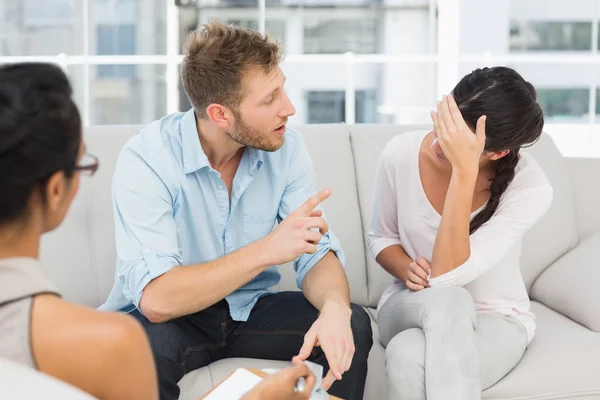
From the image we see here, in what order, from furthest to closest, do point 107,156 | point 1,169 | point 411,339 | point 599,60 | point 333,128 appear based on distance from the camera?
point 599,60
point 333,128
point 107,156
point 411,339
point 1,169

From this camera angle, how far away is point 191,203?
2014mm

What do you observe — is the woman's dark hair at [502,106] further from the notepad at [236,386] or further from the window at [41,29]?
the window at [41,29]

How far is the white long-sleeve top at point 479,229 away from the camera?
2021 mm

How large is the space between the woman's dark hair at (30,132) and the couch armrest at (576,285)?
1673 millimetres

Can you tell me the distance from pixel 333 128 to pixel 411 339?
873mm

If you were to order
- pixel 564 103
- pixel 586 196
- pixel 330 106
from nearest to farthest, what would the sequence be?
pixel 586 196 → pixel 564 103 → pixel 330 106

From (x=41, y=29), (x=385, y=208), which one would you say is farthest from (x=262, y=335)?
(x=41, y=29)

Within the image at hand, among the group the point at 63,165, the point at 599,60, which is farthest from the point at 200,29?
the point at 599,60

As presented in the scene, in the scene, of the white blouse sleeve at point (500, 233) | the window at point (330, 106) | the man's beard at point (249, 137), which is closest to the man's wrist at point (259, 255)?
the man's beard at point (249, 137)

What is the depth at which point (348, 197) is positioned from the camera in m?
2.48

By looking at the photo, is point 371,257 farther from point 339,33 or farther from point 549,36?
point 339,33

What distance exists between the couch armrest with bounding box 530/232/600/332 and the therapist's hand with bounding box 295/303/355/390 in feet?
2.52

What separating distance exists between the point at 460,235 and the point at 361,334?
0.32m

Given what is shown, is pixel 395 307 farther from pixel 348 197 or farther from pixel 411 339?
pixel 348 197
